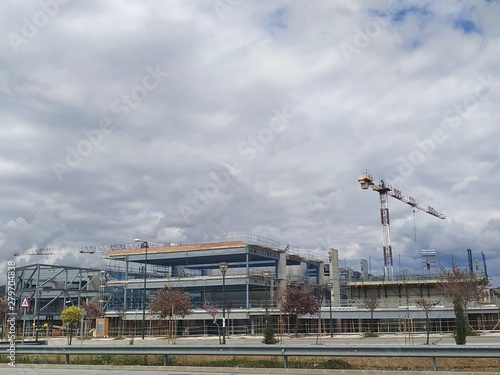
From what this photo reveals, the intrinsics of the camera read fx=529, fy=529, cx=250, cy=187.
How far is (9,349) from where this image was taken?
21.0m

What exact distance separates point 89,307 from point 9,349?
1429 inches

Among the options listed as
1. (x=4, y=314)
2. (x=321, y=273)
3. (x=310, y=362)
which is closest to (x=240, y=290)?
(x=321, y=273)

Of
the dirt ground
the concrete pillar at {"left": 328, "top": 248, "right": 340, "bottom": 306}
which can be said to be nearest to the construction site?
the concrete pillar at {"left": 328, "top": 248, "right": 340, "bottom": 306}

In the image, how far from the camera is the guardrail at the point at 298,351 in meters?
14.9

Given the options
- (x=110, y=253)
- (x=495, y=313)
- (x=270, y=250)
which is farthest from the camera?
(x=110, y=253)

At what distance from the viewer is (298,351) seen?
661 inches

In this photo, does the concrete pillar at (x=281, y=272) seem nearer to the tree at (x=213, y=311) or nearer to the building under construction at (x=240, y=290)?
the building under construction at (x=240, y=290)

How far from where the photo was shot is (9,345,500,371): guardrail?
14930 mm

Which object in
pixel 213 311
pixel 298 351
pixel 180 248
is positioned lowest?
pixel 298 351

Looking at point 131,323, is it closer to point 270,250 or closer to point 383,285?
point 270,250

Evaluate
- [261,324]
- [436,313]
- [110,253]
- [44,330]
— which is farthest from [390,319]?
[44,330]

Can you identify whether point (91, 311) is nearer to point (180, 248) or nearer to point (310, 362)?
point (180, 248)

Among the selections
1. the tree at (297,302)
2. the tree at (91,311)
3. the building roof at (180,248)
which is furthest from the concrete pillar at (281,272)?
the tree at (91,311)

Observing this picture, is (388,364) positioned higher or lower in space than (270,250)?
lower
